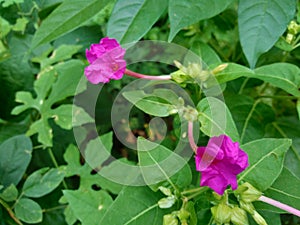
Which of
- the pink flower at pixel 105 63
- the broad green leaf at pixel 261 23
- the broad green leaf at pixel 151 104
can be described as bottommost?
the broad green leaf at pixel 151 104

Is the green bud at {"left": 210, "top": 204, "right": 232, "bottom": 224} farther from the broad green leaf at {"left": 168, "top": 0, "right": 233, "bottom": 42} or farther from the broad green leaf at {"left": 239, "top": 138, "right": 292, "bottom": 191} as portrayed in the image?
the broad green leaf at {"left": 168, "top": 0, "right": 233, "bottom": 42}

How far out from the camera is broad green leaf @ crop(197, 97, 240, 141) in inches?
34.8

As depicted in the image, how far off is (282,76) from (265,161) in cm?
19

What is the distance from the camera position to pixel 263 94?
130 centimetres

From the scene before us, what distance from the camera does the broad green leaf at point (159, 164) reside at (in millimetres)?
840

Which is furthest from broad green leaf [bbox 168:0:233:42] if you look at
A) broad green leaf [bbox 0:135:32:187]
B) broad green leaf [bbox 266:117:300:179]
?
broad green leaf [bbox 0:135:32:187]

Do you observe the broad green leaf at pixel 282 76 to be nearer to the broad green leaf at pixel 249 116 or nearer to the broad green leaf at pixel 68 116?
the broad green leaf at pixel 249 116

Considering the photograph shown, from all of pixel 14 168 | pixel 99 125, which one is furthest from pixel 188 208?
pixel 99 125

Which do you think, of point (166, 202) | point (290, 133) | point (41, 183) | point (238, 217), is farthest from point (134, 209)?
point (290, 133)

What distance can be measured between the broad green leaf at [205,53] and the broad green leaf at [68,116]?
0.32m

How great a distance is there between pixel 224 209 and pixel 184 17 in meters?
0.35

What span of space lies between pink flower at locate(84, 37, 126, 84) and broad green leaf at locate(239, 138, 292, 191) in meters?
Answer: 0.26

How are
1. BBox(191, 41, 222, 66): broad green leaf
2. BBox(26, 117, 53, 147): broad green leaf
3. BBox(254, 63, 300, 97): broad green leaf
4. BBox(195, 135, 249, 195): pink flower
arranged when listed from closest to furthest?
1. BBox(195, 135, 249, 195): pink flower
2. BBox(254, 63, 300, 97): broad green leaf
3. BBox(191, 41, 222, 66): broad green leaf
4. BBox(26, 117, 53, 147): broad green leaf

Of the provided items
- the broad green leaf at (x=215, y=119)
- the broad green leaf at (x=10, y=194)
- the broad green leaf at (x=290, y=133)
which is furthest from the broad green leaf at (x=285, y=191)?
the broad green leaf at (x=10, y=194)
